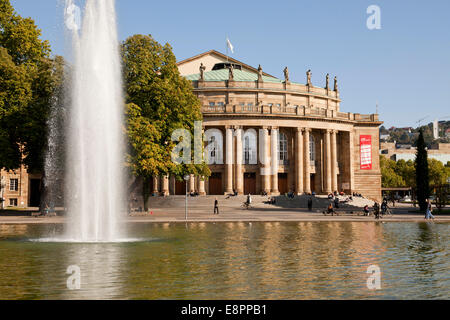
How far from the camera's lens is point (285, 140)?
288 ft

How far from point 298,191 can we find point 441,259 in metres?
67.3

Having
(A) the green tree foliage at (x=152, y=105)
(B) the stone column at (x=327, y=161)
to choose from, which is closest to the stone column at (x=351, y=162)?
(B) the stone column at (x=327, y=161)

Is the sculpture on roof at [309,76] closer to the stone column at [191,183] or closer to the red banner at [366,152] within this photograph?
the red banner at [366,152]

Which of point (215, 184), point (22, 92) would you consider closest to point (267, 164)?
point (215, 184)

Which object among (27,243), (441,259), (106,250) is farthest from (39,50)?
(441,259)

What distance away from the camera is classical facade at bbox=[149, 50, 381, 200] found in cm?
8238

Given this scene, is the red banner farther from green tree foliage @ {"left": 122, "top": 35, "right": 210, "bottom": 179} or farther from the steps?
green tree foliage @ {"left": 122, "top": 35, "right": 210, "bottom": 179}

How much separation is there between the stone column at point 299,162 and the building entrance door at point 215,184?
1299 centimetres

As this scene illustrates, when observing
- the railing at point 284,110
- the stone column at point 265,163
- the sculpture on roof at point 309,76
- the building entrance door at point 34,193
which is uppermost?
the sculpture on roof at point 309,76

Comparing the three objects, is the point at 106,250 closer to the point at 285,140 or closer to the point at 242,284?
the point at 242,284

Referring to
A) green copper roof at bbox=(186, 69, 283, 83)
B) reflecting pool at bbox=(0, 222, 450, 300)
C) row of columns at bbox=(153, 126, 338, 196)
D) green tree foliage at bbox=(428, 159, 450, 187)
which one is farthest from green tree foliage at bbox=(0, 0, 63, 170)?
green tree foliage at bbox=(428, 159, 450, 187)

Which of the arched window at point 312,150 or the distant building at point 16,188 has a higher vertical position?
the arched window at point 312,150

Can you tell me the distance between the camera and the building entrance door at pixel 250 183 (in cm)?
8531

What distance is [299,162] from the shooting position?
85562mm
